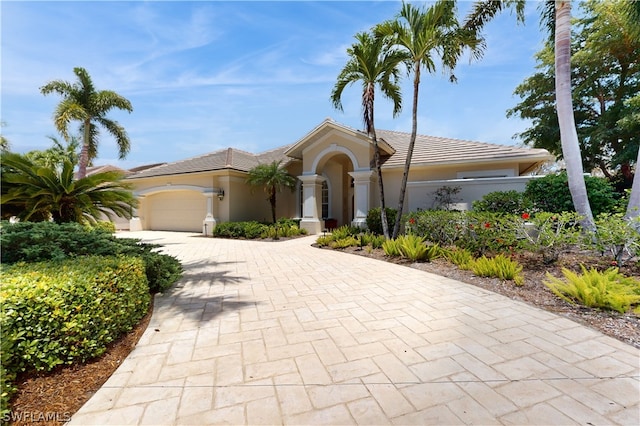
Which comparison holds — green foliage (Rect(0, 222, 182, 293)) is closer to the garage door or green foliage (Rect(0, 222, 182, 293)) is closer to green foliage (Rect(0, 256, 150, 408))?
green foliage (Rect(0, 256, 150, 408))

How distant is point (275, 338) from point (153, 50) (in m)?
7.11

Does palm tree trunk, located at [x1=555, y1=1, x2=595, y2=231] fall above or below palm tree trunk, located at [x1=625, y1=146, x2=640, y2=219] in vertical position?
above

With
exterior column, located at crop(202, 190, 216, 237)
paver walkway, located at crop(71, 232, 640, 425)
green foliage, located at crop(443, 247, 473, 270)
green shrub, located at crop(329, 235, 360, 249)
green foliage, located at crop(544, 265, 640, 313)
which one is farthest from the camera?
exterior column, located at crop(202, 190, 216, 237)

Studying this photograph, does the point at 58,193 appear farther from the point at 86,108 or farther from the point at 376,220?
the point at 86,108

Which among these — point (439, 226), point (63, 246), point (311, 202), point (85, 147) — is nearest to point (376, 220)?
point (439, 226)

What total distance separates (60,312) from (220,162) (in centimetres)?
1546

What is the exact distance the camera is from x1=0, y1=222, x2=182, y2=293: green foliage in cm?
391

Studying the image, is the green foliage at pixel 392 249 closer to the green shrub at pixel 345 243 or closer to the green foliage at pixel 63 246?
the green shrub at pixel 345 243

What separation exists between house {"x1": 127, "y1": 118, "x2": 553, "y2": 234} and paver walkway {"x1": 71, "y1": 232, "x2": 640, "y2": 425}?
809cm

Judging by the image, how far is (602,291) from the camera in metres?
4.25

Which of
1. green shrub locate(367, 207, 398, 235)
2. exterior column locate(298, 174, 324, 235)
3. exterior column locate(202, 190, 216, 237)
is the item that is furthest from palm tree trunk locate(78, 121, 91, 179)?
green shrub locate(367, 207, 398, 235)

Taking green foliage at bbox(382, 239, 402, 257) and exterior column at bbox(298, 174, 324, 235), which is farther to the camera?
exterior column at bbox(298, 174, 324, 235)

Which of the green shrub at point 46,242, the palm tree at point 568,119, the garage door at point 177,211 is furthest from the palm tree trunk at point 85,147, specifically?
the palm tree at point 568,119

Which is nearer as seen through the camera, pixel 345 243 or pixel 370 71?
pixel 370 71
